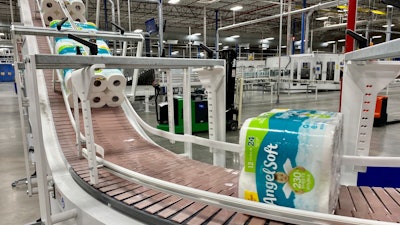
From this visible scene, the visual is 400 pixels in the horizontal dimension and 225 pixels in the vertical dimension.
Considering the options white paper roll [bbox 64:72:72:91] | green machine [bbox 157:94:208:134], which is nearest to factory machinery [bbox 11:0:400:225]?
white paper roll [bbox 64:72:72:91]

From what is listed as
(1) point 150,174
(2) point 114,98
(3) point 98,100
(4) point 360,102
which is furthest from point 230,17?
(4) point 360,102

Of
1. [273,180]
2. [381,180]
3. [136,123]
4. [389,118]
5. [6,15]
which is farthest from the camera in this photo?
[6,15]

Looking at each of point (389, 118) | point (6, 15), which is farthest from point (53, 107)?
point (6, 15)

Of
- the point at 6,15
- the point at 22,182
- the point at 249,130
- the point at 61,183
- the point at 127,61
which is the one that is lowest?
the point at 22,182

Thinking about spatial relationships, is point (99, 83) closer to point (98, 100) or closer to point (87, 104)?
point (98, 100)

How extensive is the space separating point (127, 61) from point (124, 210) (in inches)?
40.8

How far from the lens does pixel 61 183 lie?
251 centimetres

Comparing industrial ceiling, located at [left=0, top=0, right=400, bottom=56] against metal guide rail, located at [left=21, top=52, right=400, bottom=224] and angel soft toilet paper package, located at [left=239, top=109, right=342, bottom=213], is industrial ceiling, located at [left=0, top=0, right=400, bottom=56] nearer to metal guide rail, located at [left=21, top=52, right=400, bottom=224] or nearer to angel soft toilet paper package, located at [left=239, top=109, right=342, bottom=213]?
metal guide rail, located at [left=21, top=52, right=400, bottom=224]

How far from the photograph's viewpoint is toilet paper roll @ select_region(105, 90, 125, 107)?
13.5 ft

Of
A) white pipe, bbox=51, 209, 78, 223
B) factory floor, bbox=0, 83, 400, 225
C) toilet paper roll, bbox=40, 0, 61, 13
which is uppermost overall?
toilet paper roll, bbox=40, 0, 61, 13

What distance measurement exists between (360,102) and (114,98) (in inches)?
128

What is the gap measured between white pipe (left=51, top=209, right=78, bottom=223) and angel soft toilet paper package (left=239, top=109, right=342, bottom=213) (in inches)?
48.4

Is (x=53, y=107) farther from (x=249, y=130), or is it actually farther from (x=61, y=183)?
(x=249, y=130)

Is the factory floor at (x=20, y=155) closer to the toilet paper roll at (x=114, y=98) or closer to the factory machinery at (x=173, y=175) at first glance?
the factory machinery at (x=173, y=175)
